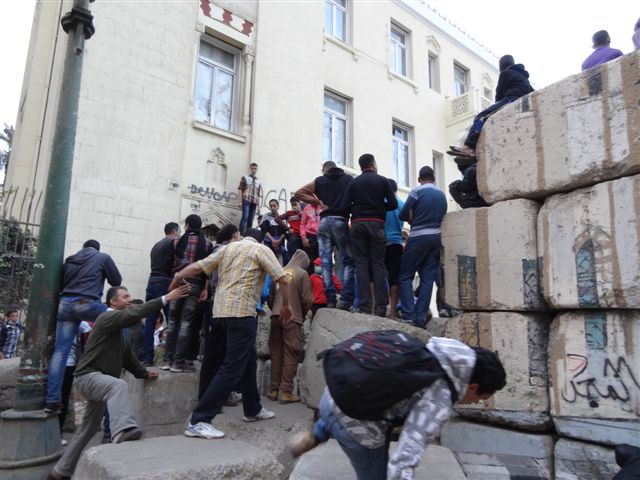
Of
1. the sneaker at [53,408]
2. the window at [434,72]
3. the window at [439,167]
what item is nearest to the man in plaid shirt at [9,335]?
the sneaker at [53,408]

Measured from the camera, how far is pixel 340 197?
5410 millimetres

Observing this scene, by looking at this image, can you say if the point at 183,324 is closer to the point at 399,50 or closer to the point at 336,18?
the point at 336,18

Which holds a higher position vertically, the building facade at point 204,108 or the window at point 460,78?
the window at point 460,78

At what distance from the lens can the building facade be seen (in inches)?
316

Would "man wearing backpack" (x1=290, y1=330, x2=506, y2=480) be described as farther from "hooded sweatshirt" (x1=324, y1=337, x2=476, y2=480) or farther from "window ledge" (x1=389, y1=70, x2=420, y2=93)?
"window ledge" (x1=389, y1=70, x2=420, y2=93)

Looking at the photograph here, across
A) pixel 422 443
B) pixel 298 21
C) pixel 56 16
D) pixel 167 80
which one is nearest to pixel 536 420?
pixel 422 443

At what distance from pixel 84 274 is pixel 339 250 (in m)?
2.68

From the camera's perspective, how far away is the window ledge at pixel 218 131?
30.0 ft

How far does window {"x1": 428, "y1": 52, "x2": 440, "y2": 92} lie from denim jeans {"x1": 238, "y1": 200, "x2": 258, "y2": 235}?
8898 millimetres

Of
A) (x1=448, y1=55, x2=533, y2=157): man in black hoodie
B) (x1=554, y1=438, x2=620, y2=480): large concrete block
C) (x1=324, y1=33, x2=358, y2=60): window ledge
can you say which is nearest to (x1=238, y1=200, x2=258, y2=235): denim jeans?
(x1=448, y1=55, x2=533, y2=157): man in black hoodie

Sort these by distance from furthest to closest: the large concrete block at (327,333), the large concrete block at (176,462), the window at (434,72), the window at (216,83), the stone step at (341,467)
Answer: the window at (434,72) < the window at (216,83) < the large concrete block at (327,333) < the stone step at (341,467) < the large concrete block at (176,462)

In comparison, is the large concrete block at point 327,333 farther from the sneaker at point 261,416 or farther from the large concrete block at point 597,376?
the large concrete block at point 597,376

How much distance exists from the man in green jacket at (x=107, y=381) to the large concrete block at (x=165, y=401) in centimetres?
47

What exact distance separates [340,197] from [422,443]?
3647 millimetres
